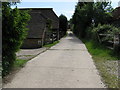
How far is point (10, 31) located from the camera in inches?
229

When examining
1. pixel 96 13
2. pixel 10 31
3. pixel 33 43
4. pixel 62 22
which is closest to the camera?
pixel 10 31

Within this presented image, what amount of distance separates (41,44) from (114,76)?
1366cm

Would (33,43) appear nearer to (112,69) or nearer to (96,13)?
(112,69)

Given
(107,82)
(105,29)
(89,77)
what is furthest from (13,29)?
(105,29)

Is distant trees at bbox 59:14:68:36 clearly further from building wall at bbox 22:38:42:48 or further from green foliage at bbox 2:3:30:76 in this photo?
green foliage at bbox 2:3:30:76

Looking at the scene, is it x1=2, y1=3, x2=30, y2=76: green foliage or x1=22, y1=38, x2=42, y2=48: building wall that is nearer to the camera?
x1=2, y1=3, x2=30, y2=76: green foliage

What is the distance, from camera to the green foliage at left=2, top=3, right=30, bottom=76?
5.60m

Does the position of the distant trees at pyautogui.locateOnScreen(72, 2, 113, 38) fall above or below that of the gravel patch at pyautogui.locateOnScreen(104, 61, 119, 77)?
above

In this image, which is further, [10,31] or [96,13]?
[96,13]

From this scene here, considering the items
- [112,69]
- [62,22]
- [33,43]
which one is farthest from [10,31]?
[62,22]

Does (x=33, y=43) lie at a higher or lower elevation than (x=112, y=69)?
higher

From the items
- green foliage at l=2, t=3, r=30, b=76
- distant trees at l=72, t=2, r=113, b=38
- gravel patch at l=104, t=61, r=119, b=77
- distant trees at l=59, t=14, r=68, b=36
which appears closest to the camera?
green foliage at l=2, t=3, r=30, b=76

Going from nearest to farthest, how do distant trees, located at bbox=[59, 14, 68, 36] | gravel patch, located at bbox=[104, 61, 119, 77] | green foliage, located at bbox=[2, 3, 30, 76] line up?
green foliage, located at bbox=[2, 3, 30, 76]
gravel patch, located at bbox=[104, 61, 119, 77]
distant trees, located at bbox=[59, 14, 68, 36]

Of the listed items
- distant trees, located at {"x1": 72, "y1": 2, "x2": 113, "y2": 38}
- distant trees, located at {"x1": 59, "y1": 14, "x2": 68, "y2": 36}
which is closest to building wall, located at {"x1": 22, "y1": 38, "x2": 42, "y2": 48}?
distant trees, located at {"x1": 72, "y1": 2, "x2": 113, "y2": 38}
